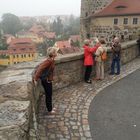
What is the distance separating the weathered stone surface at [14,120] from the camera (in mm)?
3326

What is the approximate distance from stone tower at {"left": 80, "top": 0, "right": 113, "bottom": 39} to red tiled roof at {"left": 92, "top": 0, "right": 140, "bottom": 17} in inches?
38.1

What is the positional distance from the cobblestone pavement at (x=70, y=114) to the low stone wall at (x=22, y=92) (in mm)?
346

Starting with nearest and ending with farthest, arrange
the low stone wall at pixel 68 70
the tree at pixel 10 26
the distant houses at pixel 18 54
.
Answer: the low stone wall at pixel 68 70 → the distant houses at pixel 18 54 → the tree at pixel 10 26

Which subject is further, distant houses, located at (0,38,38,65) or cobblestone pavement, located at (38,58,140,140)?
distant houses, located at (0,38,38,65)

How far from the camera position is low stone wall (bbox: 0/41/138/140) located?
3.48 meters

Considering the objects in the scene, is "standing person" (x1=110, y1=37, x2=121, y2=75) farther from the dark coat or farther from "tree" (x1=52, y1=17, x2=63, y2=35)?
"tree" (x1=52, y1=17, x2=63, y2=35)

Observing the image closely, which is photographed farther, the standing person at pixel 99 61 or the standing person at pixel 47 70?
the standing person at pixel 99 61

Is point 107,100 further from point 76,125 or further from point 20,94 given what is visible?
point 20,94

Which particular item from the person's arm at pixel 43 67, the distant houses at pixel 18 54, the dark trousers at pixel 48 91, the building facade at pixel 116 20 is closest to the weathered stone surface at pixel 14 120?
the person's arm at pixel 43 67

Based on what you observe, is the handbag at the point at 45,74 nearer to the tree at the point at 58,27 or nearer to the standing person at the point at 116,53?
the standing person at the point at 116,53

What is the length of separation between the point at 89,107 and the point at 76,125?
110 centimetres

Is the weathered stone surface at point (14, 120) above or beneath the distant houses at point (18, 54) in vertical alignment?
above

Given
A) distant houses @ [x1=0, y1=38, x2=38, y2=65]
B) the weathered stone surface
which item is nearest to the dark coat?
the weathered stone surface

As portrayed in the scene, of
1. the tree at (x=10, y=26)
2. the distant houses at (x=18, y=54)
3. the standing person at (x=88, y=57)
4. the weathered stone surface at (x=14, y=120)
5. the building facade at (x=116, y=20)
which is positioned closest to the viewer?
the weathered stone surface at (x=14, y=120)
